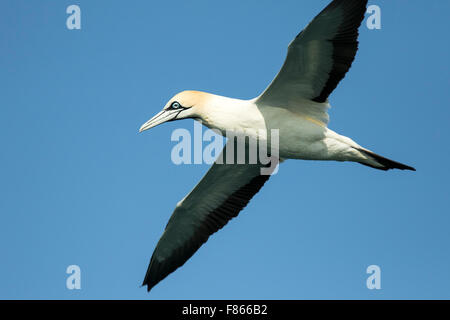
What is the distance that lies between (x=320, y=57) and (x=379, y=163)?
2.36 meters

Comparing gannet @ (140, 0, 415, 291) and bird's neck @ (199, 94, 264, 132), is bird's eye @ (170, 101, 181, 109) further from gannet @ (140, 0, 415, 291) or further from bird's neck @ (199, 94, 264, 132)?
bird's neck @ (199, 94, 264, 132)

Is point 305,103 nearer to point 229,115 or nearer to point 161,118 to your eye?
point 229,115

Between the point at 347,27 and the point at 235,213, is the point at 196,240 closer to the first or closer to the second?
the point at 235,213

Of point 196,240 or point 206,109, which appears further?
point 196,240

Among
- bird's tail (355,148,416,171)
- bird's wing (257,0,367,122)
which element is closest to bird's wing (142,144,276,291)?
bird's wing (257,0,367,122)

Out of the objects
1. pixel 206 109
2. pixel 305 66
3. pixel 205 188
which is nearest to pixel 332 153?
pixel 305 66

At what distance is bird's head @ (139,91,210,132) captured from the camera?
453 inches

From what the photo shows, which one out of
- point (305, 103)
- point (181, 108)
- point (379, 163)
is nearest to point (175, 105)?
point (181, 108)

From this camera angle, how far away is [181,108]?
11.7 meters

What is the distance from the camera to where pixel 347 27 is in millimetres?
10594

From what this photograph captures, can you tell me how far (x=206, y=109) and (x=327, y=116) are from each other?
235 centimetres

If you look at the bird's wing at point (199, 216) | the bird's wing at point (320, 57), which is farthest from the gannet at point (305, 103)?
the bird's wing at point (199, 216)

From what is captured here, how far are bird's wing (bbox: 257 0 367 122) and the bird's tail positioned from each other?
103cm

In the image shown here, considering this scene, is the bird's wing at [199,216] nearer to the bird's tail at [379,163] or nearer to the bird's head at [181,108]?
the bird's head at [181,108]
